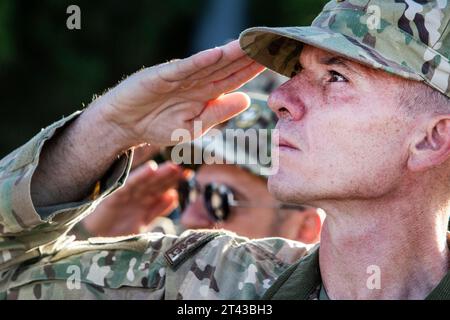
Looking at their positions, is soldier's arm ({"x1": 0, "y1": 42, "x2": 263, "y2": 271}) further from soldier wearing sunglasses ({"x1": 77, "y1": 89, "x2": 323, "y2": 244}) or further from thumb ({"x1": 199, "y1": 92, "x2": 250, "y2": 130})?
soldier wearing sunglasses ({"x1": 77, "y1": 89, "x2": 323, "y2": 244})

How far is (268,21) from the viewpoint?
1281 cm

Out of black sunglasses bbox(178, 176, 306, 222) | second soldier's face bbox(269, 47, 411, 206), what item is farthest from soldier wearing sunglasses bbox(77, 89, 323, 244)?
second soldier's face bbox(269, 47, 411, 206)

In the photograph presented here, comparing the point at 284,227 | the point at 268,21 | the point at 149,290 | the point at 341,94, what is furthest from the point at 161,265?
the point at 268,21

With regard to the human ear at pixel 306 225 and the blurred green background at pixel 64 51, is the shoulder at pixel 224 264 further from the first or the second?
the blurred green background at pixel 64 51

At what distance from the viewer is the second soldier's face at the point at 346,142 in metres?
3.75

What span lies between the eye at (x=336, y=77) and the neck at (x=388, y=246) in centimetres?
40

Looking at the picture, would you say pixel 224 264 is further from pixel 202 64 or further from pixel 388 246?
pixel 202 64

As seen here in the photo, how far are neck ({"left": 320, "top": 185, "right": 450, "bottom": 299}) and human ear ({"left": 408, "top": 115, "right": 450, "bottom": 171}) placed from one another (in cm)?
14

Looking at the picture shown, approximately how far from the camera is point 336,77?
3832 mm

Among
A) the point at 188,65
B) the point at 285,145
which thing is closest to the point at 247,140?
the point at 188,65

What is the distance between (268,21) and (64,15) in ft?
7.67

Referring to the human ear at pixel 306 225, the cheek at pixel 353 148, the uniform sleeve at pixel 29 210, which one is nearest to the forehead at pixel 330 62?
the cheek at pixel 353 148

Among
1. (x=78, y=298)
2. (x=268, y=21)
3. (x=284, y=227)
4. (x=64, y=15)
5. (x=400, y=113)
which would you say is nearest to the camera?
(x=400, y=113)
